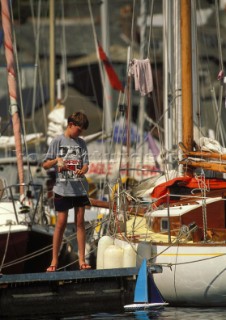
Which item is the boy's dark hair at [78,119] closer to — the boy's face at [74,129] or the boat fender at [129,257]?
the boy's face at [74,129]

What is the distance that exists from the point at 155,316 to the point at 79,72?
1779 inches

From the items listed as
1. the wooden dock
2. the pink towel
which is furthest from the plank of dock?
the pink towel

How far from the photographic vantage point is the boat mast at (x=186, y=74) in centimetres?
1819

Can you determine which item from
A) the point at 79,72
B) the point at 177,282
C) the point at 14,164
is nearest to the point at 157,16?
the point at 79,72

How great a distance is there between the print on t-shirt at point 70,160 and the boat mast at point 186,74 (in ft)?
10.8

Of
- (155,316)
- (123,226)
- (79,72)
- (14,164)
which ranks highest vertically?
(79,72)

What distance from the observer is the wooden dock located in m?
14.9

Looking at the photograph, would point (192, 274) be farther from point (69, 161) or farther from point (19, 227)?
point (19, 227)

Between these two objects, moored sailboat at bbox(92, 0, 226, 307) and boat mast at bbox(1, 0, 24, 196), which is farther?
boat mast at bbox(1, 0, 24, 196)

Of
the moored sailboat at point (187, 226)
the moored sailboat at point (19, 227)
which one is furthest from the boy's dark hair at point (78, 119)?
the moored sailboat at point (19, 227)

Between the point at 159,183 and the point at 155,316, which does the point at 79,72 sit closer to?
the point at 159,183

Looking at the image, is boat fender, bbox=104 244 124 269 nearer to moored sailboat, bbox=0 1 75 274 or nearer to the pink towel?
moored sailboat, bbox=0 1 75 274

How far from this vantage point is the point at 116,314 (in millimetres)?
14938

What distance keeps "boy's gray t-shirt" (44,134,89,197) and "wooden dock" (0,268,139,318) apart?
3.29 feet
